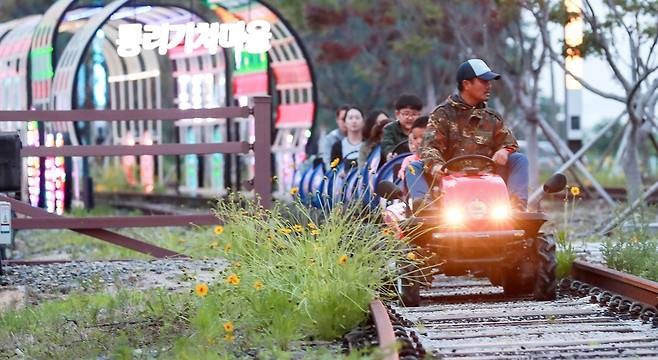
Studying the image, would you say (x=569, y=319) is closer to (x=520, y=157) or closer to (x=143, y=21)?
(x=520, y=157)

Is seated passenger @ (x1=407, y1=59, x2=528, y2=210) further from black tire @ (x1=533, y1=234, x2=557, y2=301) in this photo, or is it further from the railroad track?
the railroad track

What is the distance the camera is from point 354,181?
14.4 meters

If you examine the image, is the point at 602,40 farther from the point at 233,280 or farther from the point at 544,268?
the point at 233,280

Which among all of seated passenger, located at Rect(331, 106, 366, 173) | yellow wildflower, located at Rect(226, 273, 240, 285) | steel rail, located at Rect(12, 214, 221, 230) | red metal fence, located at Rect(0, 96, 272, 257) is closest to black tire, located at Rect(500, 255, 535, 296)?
yellow wildflower, located at Rect(226, 273, 240, 285)

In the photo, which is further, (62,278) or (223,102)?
(223,102)

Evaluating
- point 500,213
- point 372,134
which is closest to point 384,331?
point 500,213

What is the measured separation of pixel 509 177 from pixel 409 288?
1.32 m

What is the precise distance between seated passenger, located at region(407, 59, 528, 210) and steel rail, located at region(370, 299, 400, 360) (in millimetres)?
2282

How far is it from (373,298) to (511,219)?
186 cm

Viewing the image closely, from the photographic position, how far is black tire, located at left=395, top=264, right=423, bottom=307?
34.3 ft

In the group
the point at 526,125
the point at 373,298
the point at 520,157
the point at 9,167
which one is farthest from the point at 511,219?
the point at 526,125

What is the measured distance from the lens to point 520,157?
36.9 feet

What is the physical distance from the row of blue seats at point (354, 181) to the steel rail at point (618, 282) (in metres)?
1.81

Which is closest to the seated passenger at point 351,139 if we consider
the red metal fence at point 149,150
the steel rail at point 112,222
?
the red metal fence at point 149,150
